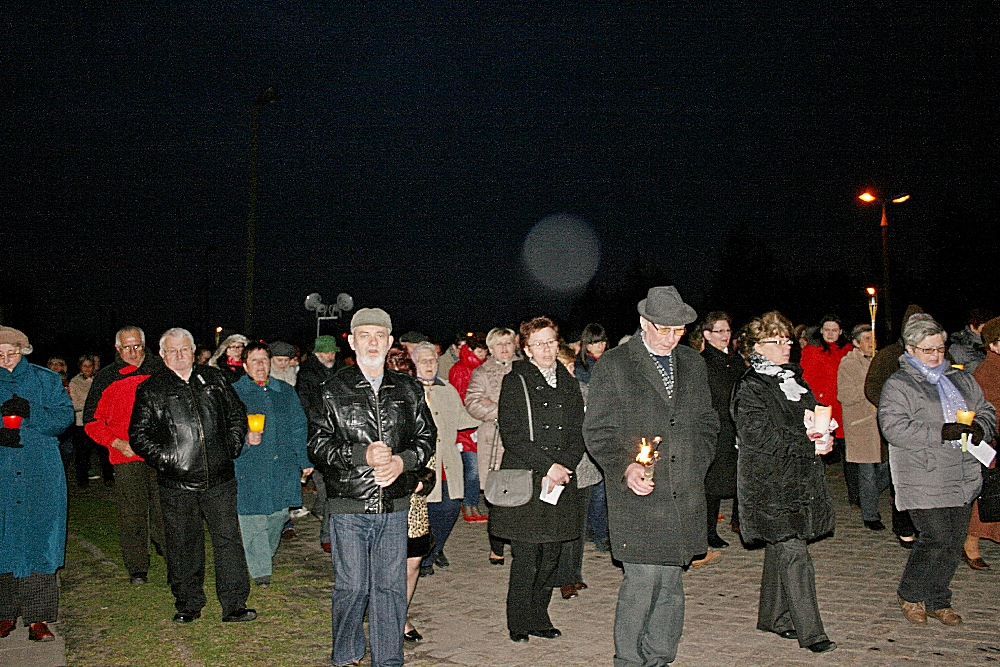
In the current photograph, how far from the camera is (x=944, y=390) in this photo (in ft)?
22.5

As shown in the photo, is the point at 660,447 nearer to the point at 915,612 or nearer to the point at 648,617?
the point at 648,617

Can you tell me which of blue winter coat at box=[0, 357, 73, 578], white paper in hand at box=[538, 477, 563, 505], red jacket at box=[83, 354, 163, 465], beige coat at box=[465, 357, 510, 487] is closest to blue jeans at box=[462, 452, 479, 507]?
beige coat at box=[465, 357, 510, 487]

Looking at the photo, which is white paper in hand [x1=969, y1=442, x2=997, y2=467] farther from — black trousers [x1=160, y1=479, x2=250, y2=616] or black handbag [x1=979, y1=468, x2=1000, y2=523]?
black trousers [x1=160, y1=479, x2=250, y2=616]

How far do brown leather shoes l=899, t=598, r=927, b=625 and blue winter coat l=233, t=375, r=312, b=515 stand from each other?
17.2 ft

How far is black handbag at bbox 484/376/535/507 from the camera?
258 inches

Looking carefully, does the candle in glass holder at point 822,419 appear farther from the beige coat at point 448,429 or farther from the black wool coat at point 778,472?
the beige coat at point 448,429

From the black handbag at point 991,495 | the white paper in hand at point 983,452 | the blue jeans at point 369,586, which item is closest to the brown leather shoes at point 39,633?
the blue jeans at point 369,586

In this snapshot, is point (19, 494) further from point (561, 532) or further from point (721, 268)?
point (721, 268)

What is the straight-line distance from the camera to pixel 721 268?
56656 millimetres

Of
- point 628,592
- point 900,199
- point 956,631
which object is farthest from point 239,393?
point 900,199

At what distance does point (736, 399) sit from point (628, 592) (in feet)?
5.36

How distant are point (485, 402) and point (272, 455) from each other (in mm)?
2186

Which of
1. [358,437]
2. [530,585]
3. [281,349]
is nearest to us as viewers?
[358,437]

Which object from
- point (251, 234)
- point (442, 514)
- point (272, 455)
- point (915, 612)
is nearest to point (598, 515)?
point (442, 514)
